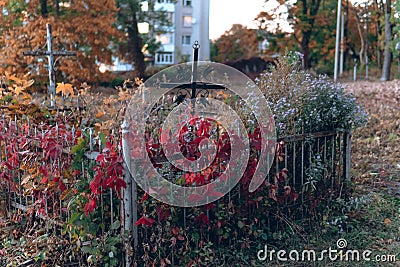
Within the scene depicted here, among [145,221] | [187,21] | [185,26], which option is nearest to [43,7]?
[145,221]

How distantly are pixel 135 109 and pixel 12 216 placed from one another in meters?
1.65

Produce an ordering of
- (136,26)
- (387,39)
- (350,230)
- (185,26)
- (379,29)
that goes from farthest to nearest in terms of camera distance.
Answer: (185,26)
(379,29)
(136,26)
(387,39)
(350,230)

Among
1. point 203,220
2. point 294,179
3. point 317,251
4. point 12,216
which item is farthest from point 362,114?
point 12,216

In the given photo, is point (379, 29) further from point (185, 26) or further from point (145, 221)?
point (145, 221)

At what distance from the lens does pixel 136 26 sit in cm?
2459

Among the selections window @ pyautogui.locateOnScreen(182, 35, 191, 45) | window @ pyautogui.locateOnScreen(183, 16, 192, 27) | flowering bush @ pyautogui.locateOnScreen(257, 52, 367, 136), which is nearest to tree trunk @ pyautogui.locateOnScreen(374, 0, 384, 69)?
window @ pyautogui.locateOnScreen(183, 16, 192, 27)

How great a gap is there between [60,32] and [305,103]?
1125cm

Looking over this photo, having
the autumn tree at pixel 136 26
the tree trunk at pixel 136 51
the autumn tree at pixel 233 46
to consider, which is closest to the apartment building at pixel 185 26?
the autumn tree at pixel 233 46

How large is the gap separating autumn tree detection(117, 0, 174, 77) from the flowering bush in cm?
1846

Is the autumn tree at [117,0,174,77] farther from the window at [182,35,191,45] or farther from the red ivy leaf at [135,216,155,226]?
the red ivy leaf at [135,216,155,226]

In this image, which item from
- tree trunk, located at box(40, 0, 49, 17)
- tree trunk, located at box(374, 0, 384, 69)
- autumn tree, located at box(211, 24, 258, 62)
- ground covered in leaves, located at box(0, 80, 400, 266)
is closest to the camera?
ground covered in leaves, located at box(0, 80, 400, 266)

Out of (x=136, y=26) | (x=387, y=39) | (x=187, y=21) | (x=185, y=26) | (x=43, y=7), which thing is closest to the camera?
(x=43, y=7)

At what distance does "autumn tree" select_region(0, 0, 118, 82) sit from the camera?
13.6 meters

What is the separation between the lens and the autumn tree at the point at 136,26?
23.5m
